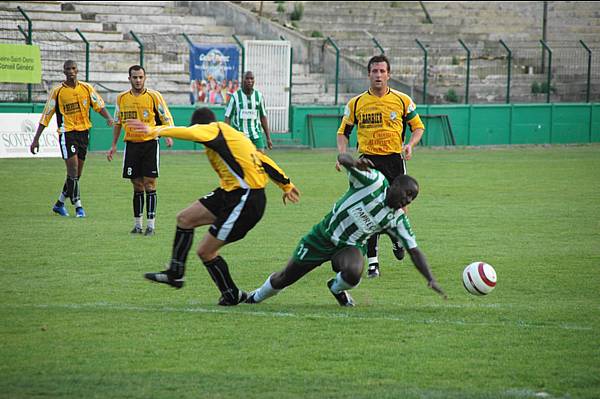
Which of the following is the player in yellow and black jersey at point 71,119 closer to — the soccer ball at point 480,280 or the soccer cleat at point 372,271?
the soccer cleat at point 372,271

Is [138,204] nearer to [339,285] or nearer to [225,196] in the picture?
[225,196]

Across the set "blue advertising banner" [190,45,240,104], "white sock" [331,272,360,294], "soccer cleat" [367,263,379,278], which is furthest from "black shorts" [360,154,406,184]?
"blue advertising banner" [190,45,240,104]

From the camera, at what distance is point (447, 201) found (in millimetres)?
16984

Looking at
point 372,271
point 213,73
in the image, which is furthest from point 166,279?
point 213,73

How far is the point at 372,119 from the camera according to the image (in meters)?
10.7

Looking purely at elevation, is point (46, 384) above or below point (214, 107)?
below

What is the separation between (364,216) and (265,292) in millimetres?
1137

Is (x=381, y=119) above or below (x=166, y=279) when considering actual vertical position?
above

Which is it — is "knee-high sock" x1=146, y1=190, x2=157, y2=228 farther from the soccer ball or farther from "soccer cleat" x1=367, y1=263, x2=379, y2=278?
the soccer ball

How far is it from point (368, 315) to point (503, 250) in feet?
13.7

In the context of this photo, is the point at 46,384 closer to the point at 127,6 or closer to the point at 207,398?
the point at 207,398

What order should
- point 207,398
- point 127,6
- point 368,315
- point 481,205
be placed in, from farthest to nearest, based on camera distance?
1. point 127,6
2. point 481,205
3. point 368,315
4. point 207,398

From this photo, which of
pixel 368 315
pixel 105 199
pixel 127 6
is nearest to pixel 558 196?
pixel 105 199

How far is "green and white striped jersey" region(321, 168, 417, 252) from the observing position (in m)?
7.96
